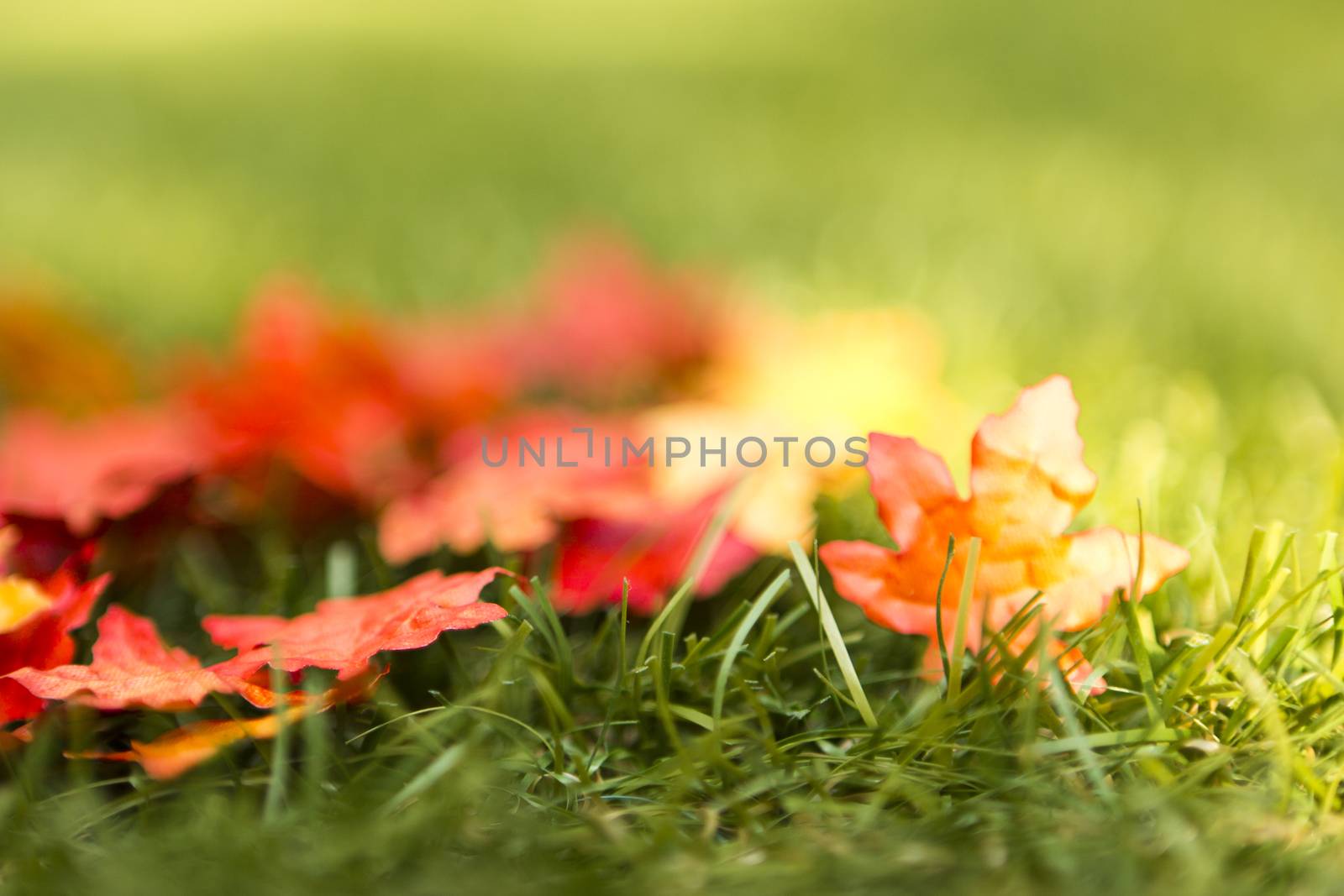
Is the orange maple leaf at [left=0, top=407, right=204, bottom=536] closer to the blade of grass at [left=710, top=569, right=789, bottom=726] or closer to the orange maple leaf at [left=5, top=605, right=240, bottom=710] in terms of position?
the orange maple leaf at [left=5, top=605, right=240, bottom=710]

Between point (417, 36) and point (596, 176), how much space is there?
2.55 meters

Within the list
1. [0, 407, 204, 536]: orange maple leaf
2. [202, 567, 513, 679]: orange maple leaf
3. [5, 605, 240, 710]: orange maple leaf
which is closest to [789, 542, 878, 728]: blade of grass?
[202, 567, 513, 679]: orange maple leaf

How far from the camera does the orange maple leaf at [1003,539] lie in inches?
26.3

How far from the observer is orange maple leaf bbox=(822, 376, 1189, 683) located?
2.19 feet

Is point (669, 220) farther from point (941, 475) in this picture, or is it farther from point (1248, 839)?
point (1248, 839)

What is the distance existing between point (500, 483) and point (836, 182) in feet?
5.82

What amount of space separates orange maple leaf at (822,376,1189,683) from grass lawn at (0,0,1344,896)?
0.04 metres

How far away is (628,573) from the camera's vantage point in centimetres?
82

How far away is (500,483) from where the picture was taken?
0.96 m

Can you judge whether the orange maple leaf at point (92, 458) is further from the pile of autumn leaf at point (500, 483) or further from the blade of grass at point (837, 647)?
the blade of grass at point (837, 647)

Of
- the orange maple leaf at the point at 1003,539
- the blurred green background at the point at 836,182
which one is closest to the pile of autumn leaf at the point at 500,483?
the orange maple leaf at the point at 1003,539

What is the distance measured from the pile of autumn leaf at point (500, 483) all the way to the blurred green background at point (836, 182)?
24 cm

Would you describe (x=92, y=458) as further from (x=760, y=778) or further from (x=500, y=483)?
(x=760, y=778)

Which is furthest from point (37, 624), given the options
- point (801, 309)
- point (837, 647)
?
point (801, 309)
